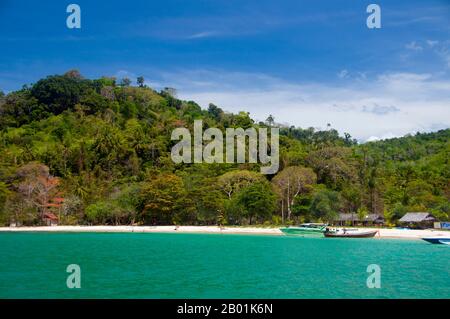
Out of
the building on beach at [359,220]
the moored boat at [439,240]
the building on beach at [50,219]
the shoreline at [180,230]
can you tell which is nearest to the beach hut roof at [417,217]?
the shoreline at [180,230]

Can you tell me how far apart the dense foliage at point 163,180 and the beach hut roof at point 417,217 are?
115 centimetres

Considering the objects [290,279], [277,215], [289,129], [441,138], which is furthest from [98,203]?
[441,138]

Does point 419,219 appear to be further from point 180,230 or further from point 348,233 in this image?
point 180,230

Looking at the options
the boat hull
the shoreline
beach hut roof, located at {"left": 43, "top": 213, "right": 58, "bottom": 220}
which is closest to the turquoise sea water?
the boat hull

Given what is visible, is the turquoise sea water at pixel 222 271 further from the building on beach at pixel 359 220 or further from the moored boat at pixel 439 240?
the building on beach at pixel 359 220

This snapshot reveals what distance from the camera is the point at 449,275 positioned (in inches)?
707

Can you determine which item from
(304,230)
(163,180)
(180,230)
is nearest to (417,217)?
(304,230)

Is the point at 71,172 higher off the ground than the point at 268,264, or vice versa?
the point at 71,172

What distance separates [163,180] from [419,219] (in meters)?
23.9

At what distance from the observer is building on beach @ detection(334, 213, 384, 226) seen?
1797 inches

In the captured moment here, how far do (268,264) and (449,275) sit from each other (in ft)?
23.2

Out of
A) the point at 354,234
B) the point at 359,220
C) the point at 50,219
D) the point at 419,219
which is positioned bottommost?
the point at 354,234

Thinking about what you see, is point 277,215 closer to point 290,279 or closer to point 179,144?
point 179,144

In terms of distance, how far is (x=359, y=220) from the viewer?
45594mm
